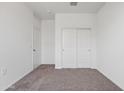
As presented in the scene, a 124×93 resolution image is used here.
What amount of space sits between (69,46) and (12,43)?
9.97 feet

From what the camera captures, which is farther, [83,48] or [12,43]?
[83,48]

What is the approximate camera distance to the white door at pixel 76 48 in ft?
19.0

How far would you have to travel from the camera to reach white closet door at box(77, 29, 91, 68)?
5.78m

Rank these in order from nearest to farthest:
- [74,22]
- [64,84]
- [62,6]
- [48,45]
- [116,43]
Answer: [116,43] → [64,84] → [62,6] → [74,22] → [48,45]

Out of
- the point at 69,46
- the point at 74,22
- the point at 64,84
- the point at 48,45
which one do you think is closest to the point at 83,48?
the point at 69,46

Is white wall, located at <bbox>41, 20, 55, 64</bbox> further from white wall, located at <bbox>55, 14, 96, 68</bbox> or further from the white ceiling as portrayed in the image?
the white ceiling

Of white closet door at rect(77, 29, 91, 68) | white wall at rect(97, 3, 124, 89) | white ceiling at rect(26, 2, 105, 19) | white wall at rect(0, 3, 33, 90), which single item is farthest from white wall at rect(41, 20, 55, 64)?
white wall at rect(97, 3, 124, 89)

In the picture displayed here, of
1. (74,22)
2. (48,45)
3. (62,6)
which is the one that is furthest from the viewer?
(48,45)

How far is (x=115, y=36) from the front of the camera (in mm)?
3301

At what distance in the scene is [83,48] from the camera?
5785 millimetres

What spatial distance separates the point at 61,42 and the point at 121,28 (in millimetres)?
3185

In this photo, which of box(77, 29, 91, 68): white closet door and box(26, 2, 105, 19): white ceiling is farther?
box(77, 29, 91, 68): white closet door

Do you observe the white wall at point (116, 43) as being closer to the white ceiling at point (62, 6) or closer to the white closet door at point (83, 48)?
the white ceiling at point (62, 6)

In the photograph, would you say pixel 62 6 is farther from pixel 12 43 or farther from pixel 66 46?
pixel 12 43
